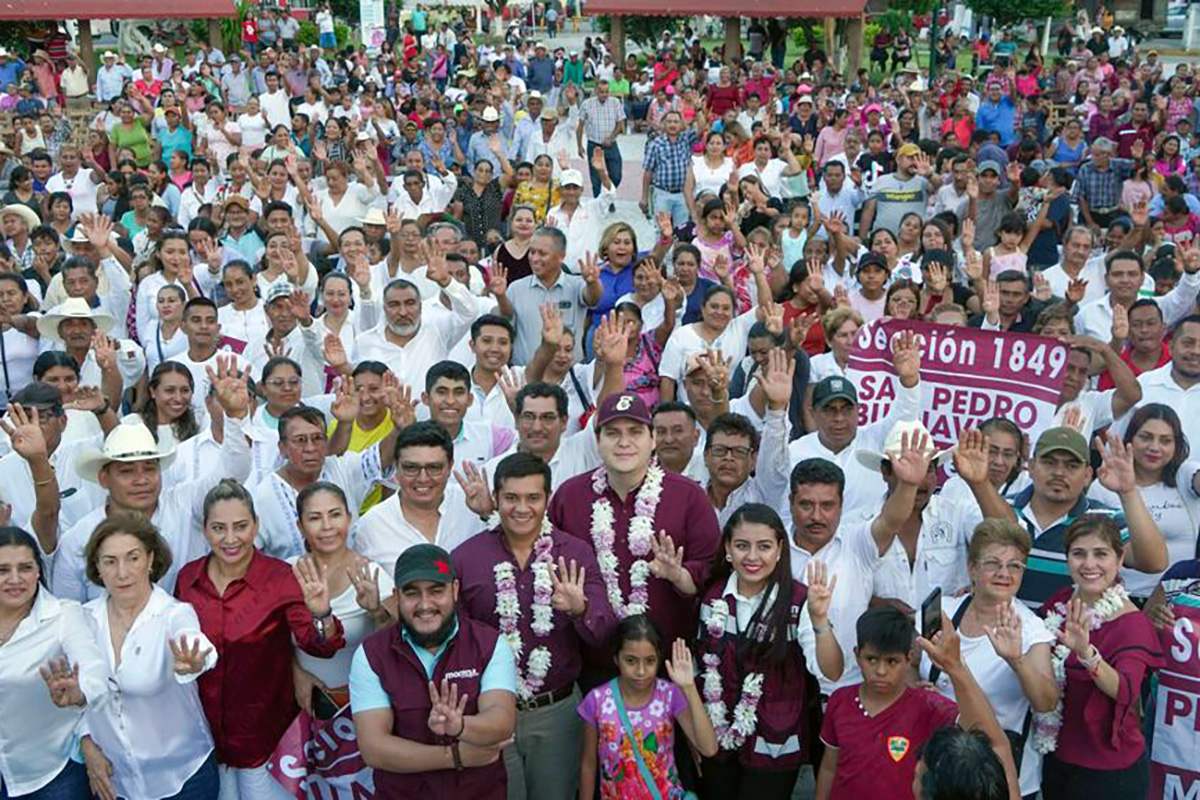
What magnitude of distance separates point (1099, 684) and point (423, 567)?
233 cm

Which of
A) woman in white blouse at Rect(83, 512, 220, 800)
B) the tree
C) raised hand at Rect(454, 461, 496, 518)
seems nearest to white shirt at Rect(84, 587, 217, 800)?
woman in white blouse at Rect(83, 512, 220, 800)

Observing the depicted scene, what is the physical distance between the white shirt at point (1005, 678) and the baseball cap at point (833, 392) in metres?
1.62

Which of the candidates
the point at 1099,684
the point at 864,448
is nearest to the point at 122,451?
the point at 864,448

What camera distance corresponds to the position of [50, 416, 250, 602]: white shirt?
5.07 m

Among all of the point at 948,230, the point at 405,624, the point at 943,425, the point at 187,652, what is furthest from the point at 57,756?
the point at 948,230

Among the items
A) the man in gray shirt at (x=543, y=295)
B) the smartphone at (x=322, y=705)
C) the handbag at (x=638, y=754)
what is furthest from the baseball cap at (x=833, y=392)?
the man in gray shirt at (x=543, y=295)

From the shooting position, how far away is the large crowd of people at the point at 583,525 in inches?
169

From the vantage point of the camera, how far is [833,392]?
5.86 metres

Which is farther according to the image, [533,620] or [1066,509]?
[1066,509]

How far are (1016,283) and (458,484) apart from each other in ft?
15.0

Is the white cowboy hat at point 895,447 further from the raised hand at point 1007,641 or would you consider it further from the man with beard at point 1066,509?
the raised hand at point 1007,641

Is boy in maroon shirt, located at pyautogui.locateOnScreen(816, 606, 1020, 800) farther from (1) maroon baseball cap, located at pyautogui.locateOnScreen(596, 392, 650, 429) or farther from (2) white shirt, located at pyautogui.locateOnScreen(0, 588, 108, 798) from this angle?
(2) white shirt, located at pyautogui.locateOnScreen(0, 588, 108, 798)

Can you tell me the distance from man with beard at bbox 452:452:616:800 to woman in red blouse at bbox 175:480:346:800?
592mm

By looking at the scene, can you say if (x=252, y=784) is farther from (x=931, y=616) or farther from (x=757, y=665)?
(x=931, y=616)
